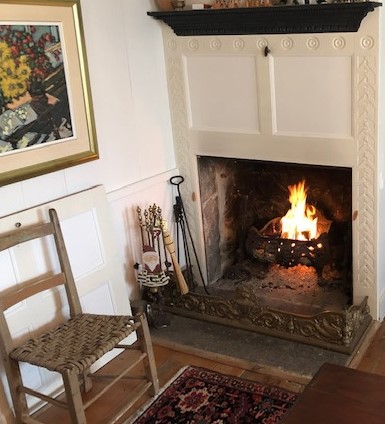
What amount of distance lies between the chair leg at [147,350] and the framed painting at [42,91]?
31.4 inches

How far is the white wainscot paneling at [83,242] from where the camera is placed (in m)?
2.79

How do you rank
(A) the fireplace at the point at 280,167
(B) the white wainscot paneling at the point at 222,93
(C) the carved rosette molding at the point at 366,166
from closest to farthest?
(C) the carved rosette molding at the point at 366,166, (A) the fireplace at the point at 280,167, (B) the white wainscot paneling at the point at 222,93

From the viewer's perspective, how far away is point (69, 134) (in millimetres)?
2787

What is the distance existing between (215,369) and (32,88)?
4.97 feet

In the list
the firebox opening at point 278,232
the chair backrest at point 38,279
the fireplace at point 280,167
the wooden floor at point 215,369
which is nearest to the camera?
the chair backrest at point 38,279

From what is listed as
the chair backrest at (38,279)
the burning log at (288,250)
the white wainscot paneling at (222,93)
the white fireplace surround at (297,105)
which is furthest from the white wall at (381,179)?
the chair backrest at (38,279)

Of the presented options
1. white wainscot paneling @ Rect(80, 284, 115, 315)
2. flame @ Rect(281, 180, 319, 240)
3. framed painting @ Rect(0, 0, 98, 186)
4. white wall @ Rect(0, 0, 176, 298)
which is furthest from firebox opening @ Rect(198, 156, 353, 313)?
framed painting @ Rect(0, 0, 98, 186)

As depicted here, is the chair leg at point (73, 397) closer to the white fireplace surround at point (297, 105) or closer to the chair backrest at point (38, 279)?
the chair backrest at point (38, 279)

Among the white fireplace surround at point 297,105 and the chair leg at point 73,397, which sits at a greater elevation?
the white fireplace surround at point 297,105

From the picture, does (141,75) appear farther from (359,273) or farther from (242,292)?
(359,273)

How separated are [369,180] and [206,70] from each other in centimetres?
102

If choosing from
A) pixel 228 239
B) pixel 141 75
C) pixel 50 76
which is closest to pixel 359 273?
pixel 228 239

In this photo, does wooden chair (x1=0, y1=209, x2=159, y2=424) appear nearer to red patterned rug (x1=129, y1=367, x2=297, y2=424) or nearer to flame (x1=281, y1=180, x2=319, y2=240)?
red patterned rug (x1=129, y1=367, x2=297, y2=424)

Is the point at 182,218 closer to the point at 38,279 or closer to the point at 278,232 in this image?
the point at 278,232
